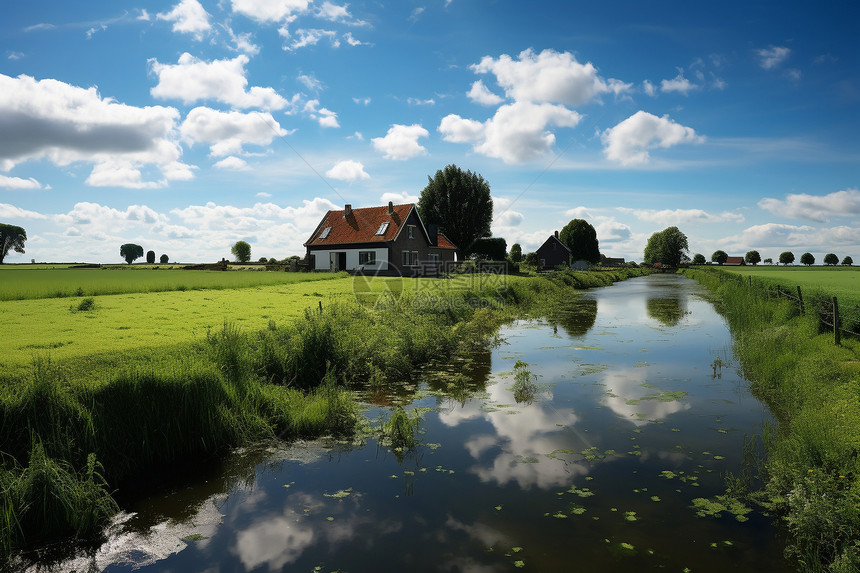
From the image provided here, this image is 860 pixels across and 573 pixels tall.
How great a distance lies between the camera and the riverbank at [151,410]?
552cm

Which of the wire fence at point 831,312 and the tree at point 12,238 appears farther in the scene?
the tree at point 12,238

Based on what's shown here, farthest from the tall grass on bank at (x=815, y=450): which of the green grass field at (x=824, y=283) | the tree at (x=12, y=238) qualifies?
the tree at (x=12, y=238)

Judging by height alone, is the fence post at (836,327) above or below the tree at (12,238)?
below

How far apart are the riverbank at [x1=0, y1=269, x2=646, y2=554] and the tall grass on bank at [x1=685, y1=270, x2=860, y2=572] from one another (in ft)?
20.7

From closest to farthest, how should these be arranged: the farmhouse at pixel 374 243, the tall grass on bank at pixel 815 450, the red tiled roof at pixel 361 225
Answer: the tall grass on bank at pixel 815 450
the farmhouse at pixel 374 243
the red tiled roof at pixel 361 225

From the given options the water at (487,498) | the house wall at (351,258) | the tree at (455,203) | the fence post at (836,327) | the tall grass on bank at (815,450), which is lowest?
the water at (487,498)

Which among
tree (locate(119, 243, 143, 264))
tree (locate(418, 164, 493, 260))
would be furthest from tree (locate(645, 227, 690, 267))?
tree (locate(119, 243, 143, 264))

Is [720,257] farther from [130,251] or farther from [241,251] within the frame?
[130,251]

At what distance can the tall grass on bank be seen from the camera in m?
4.89

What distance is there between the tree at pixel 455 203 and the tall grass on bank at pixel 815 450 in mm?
52774

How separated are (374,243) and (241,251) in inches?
2774

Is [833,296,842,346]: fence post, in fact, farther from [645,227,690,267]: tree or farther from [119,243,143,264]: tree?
[119,243,143,264]: tree

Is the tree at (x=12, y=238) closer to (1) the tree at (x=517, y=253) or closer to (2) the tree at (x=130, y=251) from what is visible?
(2) the tree at (x=130, y=251)

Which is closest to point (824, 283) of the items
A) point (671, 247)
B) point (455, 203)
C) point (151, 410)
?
point (151, 410)
